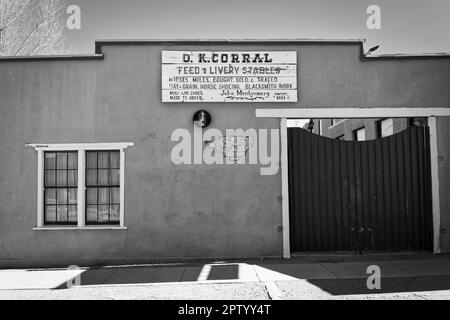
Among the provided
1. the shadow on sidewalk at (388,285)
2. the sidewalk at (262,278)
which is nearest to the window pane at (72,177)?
the sidewalk at (262,278)

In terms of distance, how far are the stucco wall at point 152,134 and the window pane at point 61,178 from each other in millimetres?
549

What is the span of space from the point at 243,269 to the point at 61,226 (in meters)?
4.39

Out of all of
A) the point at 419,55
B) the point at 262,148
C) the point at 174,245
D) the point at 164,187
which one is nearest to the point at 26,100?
the point at 164,187

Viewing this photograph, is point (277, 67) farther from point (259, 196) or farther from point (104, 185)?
point (104, 185)

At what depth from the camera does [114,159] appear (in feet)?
34.0

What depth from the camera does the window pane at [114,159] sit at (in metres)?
10.4

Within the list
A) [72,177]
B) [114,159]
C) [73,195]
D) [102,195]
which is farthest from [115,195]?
[72,177]

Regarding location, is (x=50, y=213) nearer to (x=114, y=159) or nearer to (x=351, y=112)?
(x=114, y=159)

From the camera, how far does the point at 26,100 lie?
10.4m

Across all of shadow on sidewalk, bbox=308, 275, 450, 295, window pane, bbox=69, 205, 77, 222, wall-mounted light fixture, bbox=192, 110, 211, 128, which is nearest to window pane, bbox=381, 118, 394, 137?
wall-mounted light fixture, bbox=192, 110, 211, 128

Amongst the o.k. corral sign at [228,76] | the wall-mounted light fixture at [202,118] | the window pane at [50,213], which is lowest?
the window pane at [50,213]

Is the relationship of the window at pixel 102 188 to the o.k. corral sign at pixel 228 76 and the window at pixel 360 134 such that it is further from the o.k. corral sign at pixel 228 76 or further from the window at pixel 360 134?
the window at pixel 360 134

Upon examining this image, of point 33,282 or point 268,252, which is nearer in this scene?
point 33,282
